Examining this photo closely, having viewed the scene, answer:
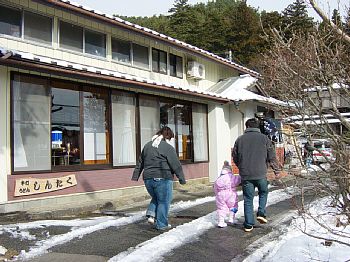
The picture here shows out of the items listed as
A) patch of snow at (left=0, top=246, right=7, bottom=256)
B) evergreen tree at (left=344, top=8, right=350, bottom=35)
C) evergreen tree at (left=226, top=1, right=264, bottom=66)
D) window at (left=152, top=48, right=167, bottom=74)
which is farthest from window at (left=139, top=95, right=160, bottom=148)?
evergreen tree at (left=226, top=1, right=264, bottom=66)

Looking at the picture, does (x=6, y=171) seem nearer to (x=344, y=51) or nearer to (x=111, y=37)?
(x=111, y=37)

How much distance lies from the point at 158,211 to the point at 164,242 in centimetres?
98

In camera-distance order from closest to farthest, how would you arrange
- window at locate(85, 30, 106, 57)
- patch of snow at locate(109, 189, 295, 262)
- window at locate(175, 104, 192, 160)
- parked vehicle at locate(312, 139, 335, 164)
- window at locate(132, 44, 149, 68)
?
1. parked vehicle at locate(312, 139, 335, 164)
2. patch of snow at locate(109, 189, 295, 262)
3. window at locate(85, 30, 106, 57)
4. window at locate(132, 44, 149, 68)
5. window at locate(175, 104, 192, 160)

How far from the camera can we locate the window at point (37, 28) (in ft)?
32.3

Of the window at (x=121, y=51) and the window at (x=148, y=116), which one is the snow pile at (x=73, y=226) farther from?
the window at (x=121, y=51)

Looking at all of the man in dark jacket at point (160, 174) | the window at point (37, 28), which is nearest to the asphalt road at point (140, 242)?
the man in dark jacket at point (160, 174)

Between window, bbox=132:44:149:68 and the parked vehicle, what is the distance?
9.90 metres

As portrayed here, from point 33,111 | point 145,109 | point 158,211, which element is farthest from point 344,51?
point 145,109

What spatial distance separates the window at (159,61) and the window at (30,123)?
16.8 feet

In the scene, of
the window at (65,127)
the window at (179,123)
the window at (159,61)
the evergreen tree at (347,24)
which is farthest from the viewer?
the window at (159,61)

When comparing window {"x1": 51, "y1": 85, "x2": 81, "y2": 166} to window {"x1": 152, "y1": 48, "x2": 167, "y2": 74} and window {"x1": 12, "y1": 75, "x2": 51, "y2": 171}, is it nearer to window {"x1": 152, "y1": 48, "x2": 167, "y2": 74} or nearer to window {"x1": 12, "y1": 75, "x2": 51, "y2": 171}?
window {"x1": 12, "y1": 75, "x2": 51, "y2": 171}

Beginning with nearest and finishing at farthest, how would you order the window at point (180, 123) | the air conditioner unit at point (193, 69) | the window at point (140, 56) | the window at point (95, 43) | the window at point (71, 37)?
the window at point (71, 37) → the window at point (95, 43) → the window at point (180, 123) → the window at point (140, 56) → the air conditioner unit at point (193, 69)

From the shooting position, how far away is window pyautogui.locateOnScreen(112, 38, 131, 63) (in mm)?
12336

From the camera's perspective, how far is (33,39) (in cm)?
995
